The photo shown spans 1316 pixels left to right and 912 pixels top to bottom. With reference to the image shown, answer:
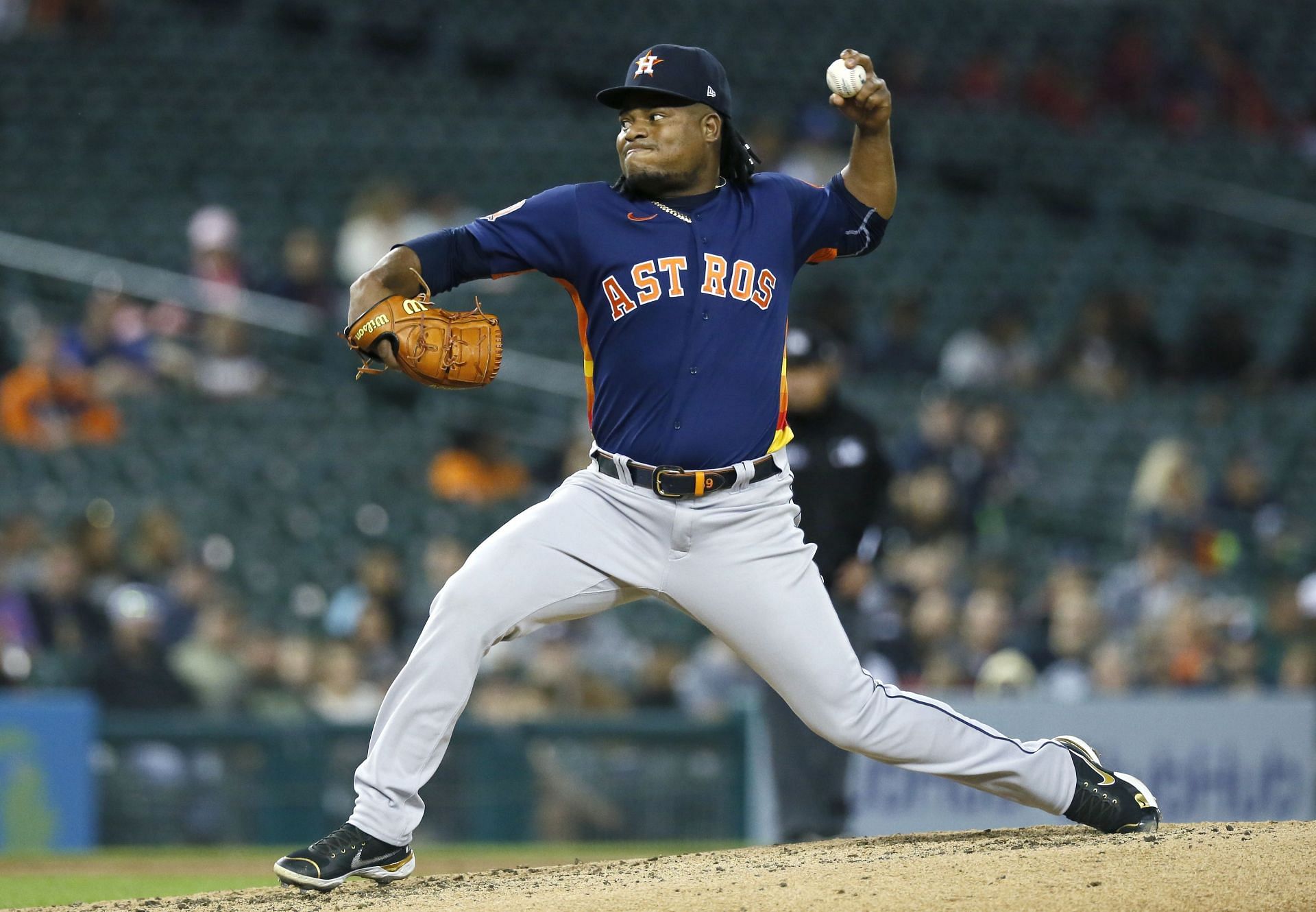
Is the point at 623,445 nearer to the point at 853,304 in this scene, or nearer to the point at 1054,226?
the point at 853,304

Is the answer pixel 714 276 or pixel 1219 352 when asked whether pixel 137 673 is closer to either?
pixel 714 276

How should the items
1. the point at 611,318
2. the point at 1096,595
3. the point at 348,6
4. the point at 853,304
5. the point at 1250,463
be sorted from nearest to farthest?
1. the point at 611,318
2. the point at 1096,595
3. the point at 1250,463
4. the point at 853,304
5. the point at 348,6

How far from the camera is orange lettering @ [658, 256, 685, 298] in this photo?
3848mm

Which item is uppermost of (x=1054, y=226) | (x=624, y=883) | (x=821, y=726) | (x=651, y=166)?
(x=1054, y=226)

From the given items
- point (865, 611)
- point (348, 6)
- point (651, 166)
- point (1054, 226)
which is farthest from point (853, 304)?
point (651, 166)

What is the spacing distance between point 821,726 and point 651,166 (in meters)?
1.32

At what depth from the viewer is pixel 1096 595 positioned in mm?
9195

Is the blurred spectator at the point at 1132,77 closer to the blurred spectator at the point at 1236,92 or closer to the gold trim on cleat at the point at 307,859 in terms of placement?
the blurred spectator at the point at 1236,92

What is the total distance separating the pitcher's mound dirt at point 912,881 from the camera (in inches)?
138

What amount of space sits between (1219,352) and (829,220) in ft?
27.4

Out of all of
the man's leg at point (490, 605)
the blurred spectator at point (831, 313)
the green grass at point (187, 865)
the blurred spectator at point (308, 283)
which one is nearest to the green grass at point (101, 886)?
the green grass at point (187, 865)

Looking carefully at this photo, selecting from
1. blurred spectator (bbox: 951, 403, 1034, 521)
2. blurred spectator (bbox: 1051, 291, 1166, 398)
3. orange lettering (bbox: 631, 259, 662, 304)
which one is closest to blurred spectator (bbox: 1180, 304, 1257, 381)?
blurred spectator (bbox: 1051, 291, 1166, 398)

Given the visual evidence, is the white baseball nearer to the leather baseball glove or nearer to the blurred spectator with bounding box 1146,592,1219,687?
the leather baseball glove

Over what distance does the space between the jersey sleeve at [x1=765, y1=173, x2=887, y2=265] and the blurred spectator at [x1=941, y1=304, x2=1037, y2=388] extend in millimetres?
7100
